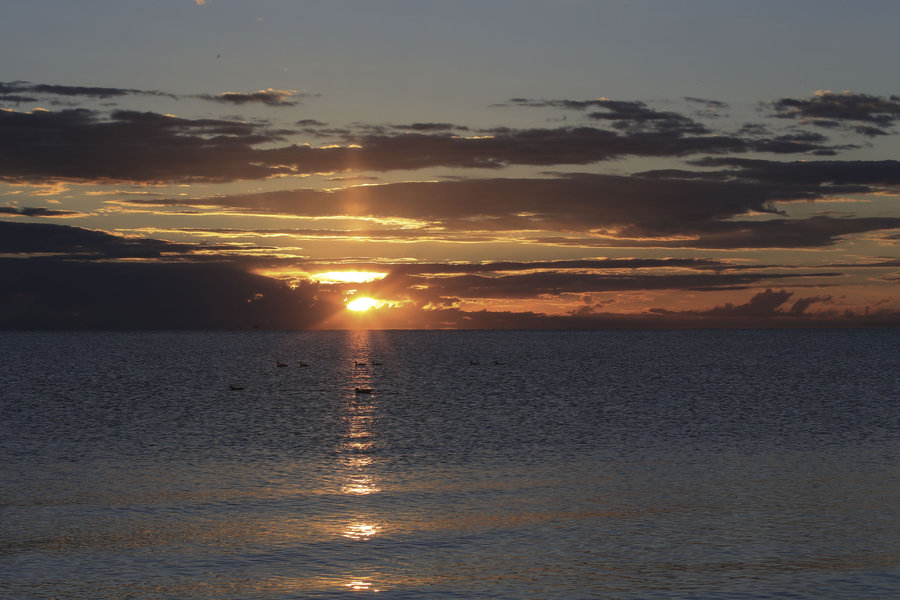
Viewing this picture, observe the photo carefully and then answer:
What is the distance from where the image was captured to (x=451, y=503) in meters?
34.3

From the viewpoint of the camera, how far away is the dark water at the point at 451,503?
80.0 feet

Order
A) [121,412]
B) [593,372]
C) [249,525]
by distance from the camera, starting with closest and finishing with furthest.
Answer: [249,525]
[121,412]
[593,372]

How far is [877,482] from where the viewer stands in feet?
125

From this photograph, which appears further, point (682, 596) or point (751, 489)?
point (751, 489)

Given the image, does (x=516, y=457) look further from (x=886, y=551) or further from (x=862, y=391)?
(x=862, y=391)

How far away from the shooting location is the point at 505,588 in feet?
77.4

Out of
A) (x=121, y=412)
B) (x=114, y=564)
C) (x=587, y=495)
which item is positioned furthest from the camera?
(x=121, y=412)

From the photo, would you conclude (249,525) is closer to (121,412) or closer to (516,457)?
(516,457)

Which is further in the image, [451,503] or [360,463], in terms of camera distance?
[360,463]

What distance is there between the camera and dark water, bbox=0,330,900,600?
24.4m

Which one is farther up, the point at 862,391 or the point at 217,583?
the point at 217,583

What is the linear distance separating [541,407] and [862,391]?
1627 inches

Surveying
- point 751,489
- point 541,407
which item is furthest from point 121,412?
point 751,489

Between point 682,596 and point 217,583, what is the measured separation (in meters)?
11.8
